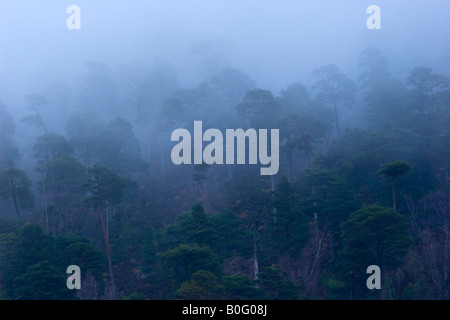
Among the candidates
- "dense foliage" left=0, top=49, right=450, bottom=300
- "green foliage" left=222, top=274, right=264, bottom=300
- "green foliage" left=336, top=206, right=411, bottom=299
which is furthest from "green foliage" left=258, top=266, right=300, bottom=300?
"green foliage" left=336, top=206, right=411, bottom=299

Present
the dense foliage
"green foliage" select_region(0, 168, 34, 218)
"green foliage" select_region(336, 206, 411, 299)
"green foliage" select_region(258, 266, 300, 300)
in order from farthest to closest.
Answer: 1. "green foliage" select_region(0, 168, 34, 218)
2. the dense foliage
3. "green foliage" select_region(336, 206, 411, 299)
4. "green foliage" select_region(258, 266, 300, 300)

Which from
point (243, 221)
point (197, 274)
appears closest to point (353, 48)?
point (243, 221)

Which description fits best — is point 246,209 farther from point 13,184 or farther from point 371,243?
point 13,184

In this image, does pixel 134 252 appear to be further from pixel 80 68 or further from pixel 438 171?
pixel 80 68

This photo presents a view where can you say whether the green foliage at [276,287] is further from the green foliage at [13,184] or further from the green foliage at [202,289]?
the green foliage at [13,184]

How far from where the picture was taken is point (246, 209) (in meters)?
29.1

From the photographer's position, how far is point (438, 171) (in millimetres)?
27719

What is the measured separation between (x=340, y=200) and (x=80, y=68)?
188 feet

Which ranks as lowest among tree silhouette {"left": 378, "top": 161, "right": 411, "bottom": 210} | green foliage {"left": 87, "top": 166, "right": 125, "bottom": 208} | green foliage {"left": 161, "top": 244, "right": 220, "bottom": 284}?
green foliage {"left": 161, "top": 244, "right": 220, "bottom": 284}

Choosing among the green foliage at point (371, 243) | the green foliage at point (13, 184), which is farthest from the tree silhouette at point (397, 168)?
the green foliage at point (13, 184)

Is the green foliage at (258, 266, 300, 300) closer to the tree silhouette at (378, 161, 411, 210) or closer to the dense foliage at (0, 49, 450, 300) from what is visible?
the dense foliage at (0, 49, 450, 300)

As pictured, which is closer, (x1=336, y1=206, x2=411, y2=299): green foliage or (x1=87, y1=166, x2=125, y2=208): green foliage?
(x1=336, y1=206, x2=411, y2=299): green foliage

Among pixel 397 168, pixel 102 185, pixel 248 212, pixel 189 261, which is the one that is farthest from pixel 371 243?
pixel 102 185

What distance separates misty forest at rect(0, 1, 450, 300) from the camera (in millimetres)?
18500
